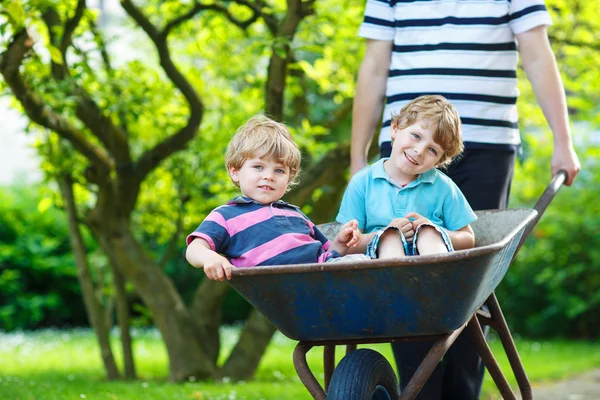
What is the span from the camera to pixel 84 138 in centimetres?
509

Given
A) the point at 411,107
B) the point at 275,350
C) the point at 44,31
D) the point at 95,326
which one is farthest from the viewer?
the point at 275,350

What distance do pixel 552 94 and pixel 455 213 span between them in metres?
0.71

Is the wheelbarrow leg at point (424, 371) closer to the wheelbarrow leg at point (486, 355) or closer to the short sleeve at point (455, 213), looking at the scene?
the wheelbarrow leg at point (486, 355)

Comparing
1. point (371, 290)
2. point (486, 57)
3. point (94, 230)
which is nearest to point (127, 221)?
point (94, 230)

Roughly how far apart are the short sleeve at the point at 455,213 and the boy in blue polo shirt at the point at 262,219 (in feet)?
1.07

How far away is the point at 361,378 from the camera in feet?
7.02

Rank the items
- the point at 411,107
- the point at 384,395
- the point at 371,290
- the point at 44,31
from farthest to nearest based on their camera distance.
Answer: the point at 44,31 < the point at 411,107 < the point at 384,395 < the point at 371,290

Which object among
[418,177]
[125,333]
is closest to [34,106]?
[125,333]

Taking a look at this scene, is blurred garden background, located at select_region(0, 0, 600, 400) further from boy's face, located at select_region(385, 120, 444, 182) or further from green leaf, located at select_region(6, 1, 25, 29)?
boy's face, located at select_region(385, 120, 444, 182)

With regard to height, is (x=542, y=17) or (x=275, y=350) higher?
(x=542, y=17)

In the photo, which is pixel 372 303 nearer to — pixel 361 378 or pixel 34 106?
pixel 361 378

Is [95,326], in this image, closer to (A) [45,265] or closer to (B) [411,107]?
(B) [411,107]

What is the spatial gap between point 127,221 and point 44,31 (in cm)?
128

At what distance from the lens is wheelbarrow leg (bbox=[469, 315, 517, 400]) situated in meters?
2.56
